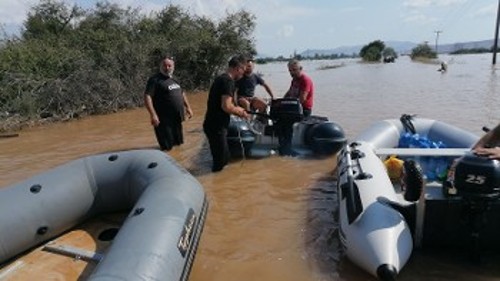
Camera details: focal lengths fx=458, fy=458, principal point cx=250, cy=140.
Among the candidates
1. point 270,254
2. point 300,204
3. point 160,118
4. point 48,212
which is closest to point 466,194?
point 270,254

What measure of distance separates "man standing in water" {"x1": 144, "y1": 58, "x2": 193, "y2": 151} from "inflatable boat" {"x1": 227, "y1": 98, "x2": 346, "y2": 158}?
821mm

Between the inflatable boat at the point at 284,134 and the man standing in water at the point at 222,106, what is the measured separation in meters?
0.66

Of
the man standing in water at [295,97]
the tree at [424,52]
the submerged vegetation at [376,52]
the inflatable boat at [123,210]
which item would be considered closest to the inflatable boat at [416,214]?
the inflatable boat at [123,210]

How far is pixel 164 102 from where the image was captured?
6.40m

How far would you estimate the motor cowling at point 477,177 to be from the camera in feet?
10.2

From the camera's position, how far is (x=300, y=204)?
4.84 metres

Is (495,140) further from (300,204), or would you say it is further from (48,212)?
(48,212)

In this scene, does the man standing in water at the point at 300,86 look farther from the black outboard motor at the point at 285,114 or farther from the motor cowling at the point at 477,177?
the motor cowling at the point at 477,177

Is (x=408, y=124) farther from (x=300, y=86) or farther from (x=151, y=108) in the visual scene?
(x=151, y=108)

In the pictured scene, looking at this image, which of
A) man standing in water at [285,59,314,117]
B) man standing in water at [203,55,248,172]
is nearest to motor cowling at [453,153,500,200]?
man standing in water at [203,55,248,172]

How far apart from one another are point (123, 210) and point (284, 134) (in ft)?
9.50

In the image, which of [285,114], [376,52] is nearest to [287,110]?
[285,114]

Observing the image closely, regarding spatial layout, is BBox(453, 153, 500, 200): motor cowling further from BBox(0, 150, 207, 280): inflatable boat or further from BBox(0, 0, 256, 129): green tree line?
BBox(0, 0, 256, 129): green tree line

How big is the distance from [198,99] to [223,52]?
3.82 meters
